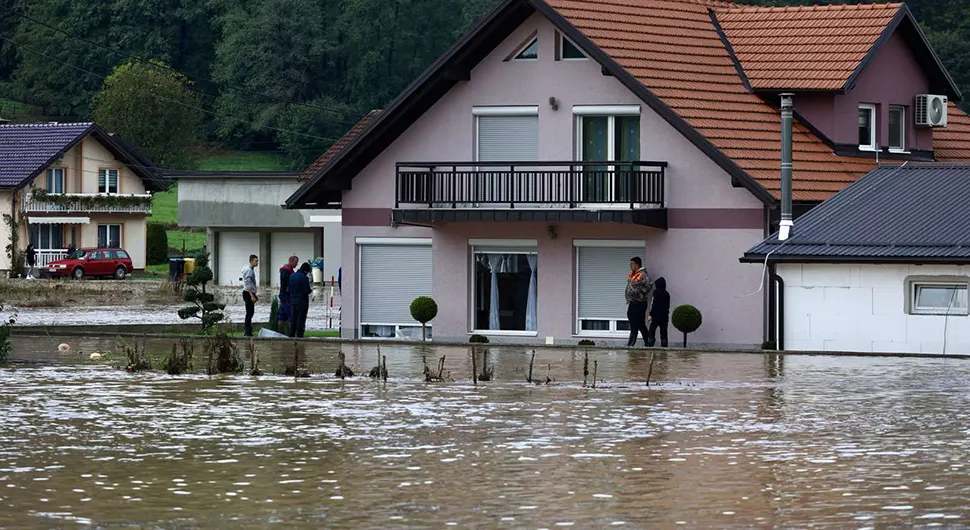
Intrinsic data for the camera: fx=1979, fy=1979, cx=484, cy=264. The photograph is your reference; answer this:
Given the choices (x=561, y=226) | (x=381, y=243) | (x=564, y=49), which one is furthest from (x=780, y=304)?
(x=381, y=243)

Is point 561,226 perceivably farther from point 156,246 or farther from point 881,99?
point 156,246

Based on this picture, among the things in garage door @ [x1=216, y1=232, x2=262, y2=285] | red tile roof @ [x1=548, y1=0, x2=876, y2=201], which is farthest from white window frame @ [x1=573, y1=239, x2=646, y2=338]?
garage door @ [x1=216, y1=232, x2=262, y2=285]

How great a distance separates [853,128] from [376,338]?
10.2 meters

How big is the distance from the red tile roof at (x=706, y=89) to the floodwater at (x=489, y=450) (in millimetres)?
8667

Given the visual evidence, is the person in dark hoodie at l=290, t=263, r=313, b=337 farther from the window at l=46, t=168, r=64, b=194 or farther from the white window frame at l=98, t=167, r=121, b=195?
the white window frame at l=98, t=167, r=121, b=195

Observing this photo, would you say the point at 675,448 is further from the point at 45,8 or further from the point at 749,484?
the point at 45,8

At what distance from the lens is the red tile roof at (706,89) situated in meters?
35.5

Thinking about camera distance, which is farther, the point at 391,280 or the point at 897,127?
the point at 897,127

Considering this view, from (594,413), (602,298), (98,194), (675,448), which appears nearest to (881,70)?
(602,298)

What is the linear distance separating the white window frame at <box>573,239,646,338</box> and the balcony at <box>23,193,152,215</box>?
2004 inches

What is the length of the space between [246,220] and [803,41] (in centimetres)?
3904

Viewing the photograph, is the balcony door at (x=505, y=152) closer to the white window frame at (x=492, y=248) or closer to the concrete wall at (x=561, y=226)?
the concrete wall at (x=561, y=226)

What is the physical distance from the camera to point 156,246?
306 ft

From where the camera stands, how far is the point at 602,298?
36656 mm
